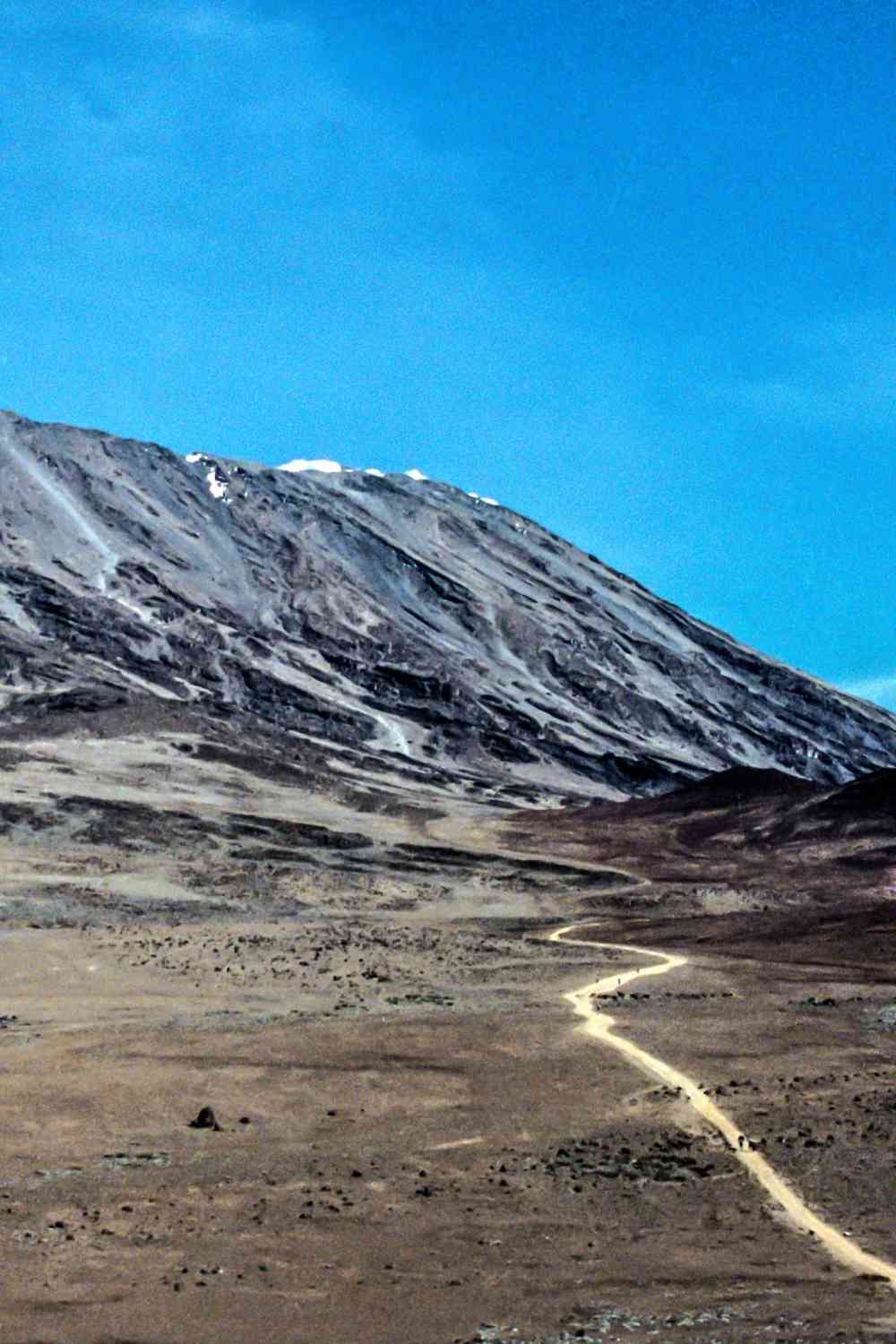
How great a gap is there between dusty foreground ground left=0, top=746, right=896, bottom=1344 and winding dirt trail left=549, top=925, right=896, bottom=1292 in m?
0.25

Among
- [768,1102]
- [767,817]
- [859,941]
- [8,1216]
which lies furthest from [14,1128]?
[767,817]

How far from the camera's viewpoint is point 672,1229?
17016mm

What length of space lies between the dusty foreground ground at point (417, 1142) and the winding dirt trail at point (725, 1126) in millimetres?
254

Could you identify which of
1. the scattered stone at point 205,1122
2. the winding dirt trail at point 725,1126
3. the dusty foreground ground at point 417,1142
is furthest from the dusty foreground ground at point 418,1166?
the scattered stone at point 205,1122

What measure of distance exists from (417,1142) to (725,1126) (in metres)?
4.56

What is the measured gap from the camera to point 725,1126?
875 inches

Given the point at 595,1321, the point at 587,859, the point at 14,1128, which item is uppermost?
the point at 587,859

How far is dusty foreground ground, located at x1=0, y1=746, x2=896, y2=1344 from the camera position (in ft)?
46.4

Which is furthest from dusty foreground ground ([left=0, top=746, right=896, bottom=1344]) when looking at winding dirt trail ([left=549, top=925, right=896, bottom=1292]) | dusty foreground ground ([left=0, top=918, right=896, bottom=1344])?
winding dirt trail ([left=549, top=925, right=896, bottom=1292])

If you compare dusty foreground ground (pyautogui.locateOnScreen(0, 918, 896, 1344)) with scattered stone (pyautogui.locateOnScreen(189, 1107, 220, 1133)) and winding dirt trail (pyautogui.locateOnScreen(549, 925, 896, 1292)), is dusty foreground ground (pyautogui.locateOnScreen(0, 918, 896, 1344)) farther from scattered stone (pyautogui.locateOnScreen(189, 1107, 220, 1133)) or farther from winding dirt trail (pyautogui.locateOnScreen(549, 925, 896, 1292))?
scattered stone (pyautogui.locateOnScreen(189, 1107, 220, 1133))

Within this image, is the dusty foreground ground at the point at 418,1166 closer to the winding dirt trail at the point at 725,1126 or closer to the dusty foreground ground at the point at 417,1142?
the dusty foreground ground at the point at 417,1142

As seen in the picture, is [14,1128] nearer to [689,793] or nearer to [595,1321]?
[595,1321]

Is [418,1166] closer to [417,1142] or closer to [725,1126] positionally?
[417,1142]

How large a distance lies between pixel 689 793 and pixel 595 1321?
104045mm
